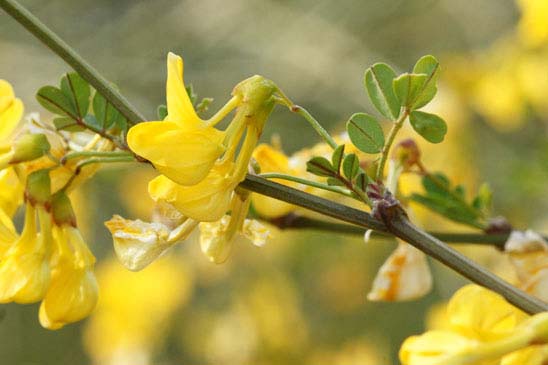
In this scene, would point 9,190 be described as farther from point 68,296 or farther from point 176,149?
point 176,149

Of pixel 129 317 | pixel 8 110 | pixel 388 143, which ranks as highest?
pixel 388 143

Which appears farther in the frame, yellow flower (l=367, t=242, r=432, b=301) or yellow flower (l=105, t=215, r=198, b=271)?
yellow flower (l=367, t=242, r=432, b=301)

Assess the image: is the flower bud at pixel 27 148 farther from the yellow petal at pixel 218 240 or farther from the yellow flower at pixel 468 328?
the yellow flower at pixel 468 328

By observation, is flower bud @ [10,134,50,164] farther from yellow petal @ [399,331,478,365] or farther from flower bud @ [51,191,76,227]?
yellow petal @ [399,331,478,365]

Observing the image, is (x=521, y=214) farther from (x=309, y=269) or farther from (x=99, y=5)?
(x=99, y=5)

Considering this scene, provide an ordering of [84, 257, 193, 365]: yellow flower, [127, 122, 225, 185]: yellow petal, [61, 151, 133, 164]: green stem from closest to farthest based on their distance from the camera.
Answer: [127, 122, 225, 185]: yellow petal → [61, 151, 133, 164]: green stem → [84, 257, 193, 365]: yellow flower

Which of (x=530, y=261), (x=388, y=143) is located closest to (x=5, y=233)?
(x=388, y=143)

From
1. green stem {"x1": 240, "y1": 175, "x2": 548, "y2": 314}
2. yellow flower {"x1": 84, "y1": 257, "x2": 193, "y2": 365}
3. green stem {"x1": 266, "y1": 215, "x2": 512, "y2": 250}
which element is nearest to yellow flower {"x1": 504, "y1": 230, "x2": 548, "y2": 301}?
green stem {"x1": 266, "y1": 215, "x2": 512, "y2": 250}
